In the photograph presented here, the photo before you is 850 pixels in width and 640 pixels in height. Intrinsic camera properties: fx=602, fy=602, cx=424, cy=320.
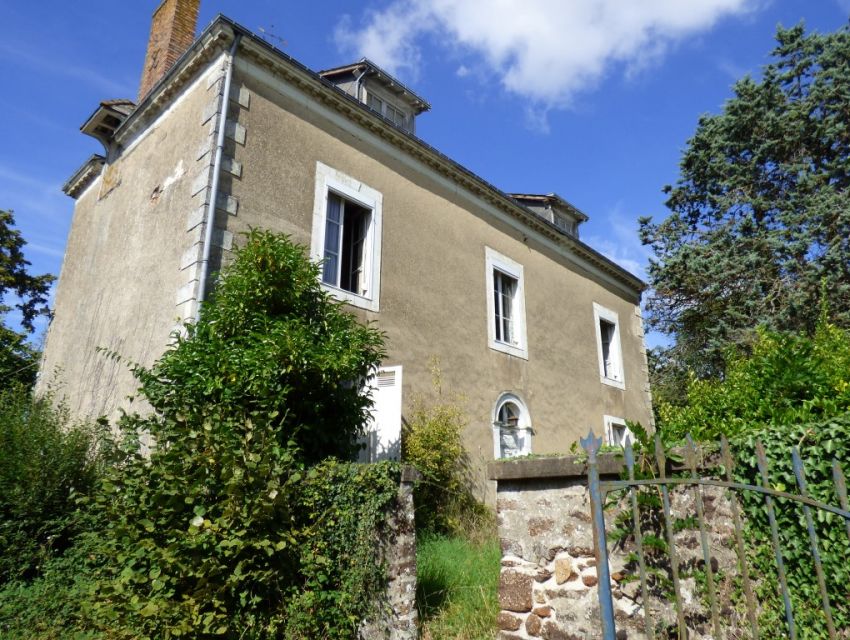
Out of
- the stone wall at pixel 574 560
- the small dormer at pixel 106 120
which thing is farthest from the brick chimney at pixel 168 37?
the stone wall at pixel 574 560

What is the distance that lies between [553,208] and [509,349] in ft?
15.7

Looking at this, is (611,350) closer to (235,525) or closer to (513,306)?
(513,306)

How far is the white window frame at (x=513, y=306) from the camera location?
10.4m

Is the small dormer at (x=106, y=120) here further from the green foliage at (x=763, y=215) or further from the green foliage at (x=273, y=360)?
the green foliage at (x=763, y=215)

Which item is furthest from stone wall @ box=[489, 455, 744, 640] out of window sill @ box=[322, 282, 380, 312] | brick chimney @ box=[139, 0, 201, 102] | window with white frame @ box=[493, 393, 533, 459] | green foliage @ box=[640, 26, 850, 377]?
green foliage @ box=[640, 26, 850, 377]

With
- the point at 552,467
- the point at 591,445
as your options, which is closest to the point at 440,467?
the point at 552,467

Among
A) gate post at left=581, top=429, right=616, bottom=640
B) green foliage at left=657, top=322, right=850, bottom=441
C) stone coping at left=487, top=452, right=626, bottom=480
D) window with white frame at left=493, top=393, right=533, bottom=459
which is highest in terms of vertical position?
window with white frame at left=493, top=393, right=533, bottom=459

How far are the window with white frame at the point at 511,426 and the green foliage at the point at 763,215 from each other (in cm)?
745

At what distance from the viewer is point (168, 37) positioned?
966 cm

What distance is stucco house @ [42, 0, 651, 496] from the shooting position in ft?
24.7

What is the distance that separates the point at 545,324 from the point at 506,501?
7.80 m

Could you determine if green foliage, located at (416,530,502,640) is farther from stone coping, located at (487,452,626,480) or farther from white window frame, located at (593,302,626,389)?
white window frame, located at (593,302,626,389)

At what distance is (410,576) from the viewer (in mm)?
4449

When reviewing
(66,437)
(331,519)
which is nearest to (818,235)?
(331,519)
